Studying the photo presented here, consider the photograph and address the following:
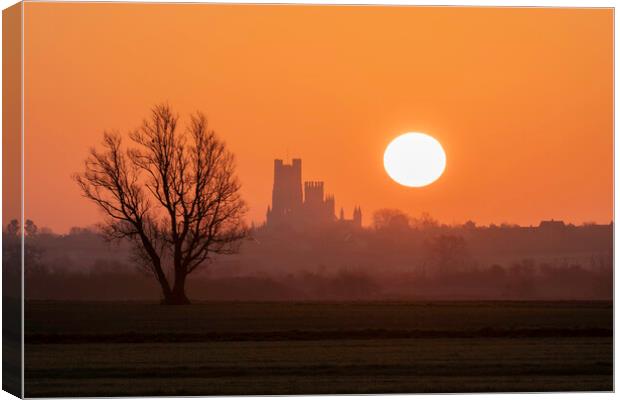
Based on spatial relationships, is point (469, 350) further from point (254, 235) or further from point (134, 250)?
point (134, 250)

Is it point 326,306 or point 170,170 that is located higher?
point 170,170

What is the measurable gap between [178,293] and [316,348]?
2.05 meters

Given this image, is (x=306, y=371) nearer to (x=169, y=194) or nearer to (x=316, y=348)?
(x=316, y=348)

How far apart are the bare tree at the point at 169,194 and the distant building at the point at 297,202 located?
58cm

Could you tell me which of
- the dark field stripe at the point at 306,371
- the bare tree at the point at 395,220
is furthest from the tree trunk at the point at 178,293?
the bare tree at the point at 395,220

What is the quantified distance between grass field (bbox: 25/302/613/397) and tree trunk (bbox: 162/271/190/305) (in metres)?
0.15

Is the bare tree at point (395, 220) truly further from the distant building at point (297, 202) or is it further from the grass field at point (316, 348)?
the grass field at point (316, 348)

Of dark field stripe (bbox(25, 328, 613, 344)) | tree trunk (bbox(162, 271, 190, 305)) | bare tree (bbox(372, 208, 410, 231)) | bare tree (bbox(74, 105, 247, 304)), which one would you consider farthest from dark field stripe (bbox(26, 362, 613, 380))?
bare tree (bbox(372, 208, 410, 231))

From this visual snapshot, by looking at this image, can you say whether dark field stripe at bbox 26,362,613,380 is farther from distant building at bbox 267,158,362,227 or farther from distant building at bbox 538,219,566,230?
distant building at bbox 267,158,362,227

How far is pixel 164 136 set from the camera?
809 inches

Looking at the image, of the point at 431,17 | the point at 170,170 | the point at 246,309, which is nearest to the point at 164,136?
the point at 170,170

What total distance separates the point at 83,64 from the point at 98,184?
161cm

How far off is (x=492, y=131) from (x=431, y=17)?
5.92 ft

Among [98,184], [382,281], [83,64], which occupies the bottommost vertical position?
[382,281]
